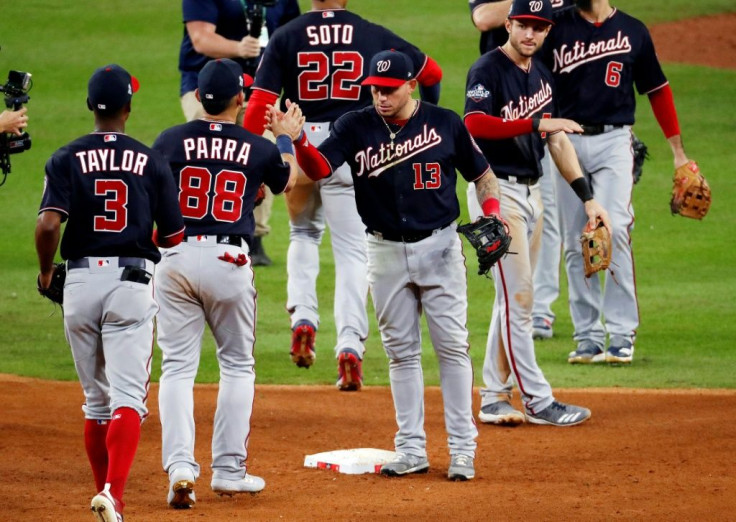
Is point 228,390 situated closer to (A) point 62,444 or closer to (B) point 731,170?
(A) point 62,444

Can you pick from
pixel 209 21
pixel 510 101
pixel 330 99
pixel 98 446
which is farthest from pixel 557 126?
pixel 209 21

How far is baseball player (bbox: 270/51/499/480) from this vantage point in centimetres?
639

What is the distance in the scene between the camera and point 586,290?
30.6 ft

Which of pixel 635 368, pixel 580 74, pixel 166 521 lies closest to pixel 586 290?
pixel 635 368

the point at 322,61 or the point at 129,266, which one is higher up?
the point at 322,61

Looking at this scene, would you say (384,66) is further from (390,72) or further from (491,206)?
(491,206)

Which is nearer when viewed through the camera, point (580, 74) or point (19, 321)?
point (580, 74)

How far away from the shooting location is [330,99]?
791cm

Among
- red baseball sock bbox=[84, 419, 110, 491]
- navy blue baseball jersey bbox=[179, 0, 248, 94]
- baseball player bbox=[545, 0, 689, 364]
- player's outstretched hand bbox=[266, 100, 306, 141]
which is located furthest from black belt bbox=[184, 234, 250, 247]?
navy blue baseball jersey bbox=[179, 0, 248, 94]

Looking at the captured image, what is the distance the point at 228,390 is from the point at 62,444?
4.76 feet

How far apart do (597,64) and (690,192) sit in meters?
1.03

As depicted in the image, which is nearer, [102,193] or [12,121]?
[102,193]

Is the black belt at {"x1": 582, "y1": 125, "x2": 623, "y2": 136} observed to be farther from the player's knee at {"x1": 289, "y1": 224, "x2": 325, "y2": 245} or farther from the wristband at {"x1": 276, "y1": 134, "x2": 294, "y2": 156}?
the wristband at {"x1": 276, "y1": 134, "x2": 294, "y2": 156}

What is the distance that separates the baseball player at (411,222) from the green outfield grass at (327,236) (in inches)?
98.0
